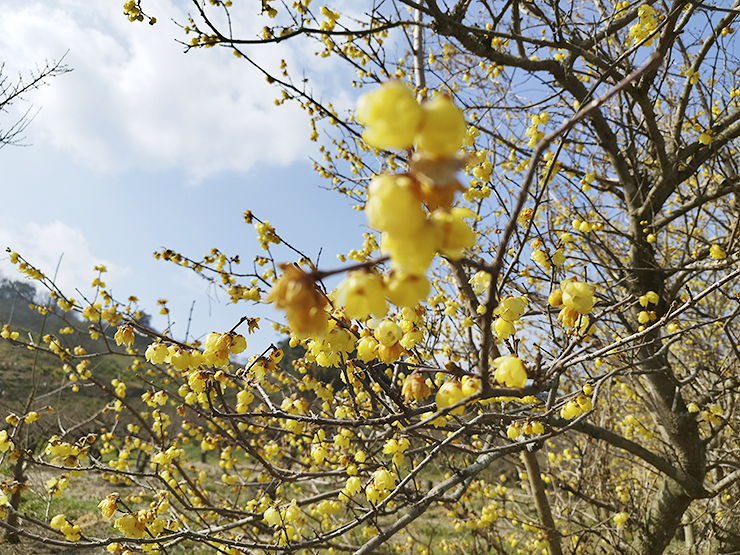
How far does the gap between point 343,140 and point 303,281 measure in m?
5.19

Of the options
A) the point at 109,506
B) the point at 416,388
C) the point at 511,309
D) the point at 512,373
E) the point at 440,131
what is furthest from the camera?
the point at 109,506

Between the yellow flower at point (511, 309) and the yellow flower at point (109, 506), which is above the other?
the yellow flower at point (511, 309)

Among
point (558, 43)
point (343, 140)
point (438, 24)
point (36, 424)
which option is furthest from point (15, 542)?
point (558, 43)

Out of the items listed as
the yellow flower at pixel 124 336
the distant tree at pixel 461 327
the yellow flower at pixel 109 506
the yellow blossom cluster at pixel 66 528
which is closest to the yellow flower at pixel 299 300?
the distant tree at pixel 461 327

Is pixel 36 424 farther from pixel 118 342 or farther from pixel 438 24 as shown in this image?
pixel 438 24

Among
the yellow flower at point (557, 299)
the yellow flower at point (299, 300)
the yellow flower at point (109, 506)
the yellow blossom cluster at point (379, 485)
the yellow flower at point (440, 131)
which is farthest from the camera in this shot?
the yellow flower at point (109, 506)

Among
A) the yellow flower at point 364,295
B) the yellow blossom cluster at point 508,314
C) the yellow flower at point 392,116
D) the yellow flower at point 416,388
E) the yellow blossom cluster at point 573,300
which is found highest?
the yellow blossom cluster at point 508,314

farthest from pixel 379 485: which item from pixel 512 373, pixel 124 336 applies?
pixel 124 336

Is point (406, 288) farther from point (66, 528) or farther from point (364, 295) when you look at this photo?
point (66, 528)

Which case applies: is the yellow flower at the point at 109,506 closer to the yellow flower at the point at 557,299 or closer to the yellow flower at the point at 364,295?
the yellow flower at the point at 364,295

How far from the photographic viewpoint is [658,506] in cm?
409

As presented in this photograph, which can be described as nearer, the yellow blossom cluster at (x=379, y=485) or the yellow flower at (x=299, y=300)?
the yellow flower at (x=299, y=300)

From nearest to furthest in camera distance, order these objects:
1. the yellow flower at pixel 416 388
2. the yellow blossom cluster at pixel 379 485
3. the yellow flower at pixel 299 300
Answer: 1. the yellow flower at pixel 299 300
2. the yellow flower at pixel 416 388
3. the yellow blossom cluster at pixel 379 485

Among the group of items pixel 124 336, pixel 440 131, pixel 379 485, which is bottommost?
pixel 379 485
